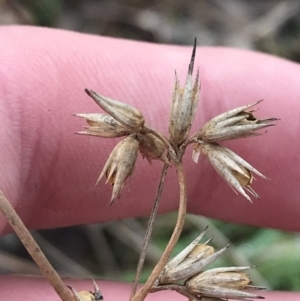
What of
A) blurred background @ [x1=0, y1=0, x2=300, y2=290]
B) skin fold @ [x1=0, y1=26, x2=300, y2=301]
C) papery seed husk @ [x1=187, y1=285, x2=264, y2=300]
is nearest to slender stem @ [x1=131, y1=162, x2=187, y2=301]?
papery seed husk @ [x1=187, y1=285, x2=264, y2=300]

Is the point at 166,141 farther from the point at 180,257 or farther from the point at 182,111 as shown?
the point at 180,257

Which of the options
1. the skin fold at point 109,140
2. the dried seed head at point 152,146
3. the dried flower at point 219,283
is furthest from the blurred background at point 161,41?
the dried seed head at point 152,146

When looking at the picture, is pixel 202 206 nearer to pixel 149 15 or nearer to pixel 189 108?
pixel 189 108

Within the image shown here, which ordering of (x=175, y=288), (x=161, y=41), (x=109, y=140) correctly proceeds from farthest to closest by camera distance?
(x=161, y=41), (x=109, y=140), (x=175, y=288)

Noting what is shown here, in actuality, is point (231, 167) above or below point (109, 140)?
below

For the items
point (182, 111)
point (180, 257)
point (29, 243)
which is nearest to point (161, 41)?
point (182, 111)

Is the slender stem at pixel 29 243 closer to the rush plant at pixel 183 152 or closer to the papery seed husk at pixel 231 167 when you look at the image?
the rush plant at pixel 183 152
